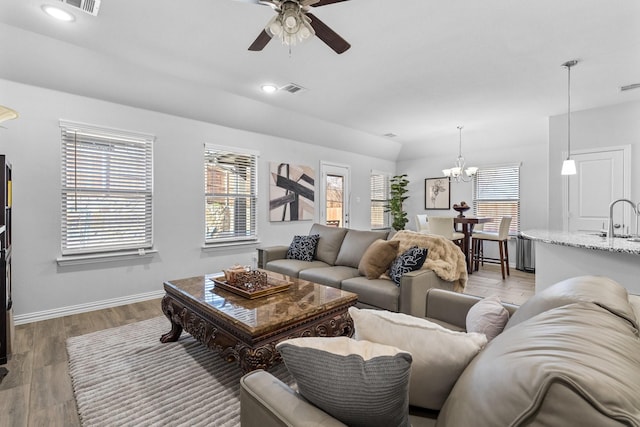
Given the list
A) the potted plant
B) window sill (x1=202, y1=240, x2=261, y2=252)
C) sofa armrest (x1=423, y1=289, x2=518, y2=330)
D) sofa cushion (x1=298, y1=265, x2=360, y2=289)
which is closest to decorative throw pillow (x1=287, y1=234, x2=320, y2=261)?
sofa cushion (x1=298, y1=265, x2=360, y2=289)

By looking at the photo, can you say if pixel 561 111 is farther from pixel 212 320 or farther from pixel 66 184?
pixel 66 184

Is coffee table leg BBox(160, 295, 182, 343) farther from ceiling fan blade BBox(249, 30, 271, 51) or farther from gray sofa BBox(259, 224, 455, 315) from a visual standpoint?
ceiling fan blade BBox(249, 30, 271, 51)

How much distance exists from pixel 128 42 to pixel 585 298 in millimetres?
3737

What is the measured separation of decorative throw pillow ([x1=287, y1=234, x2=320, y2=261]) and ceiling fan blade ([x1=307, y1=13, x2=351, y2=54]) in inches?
94.8

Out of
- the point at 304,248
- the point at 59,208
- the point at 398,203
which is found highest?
the point at 398,203

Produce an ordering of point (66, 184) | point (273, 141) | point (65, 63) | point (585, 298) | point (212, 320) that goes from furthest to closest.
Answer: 1. point (273, 141)
2. point (66, 184)
3. point (65, 63)
4. point (212, 320)
5. point (585, 298)

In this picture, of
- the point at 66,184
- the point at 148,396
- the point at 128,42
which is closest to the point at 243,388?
the point at 148,396

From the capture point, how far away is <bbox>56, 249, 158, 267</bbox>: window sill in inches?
132

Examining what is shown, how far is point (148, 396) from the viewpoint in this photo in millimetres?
1919

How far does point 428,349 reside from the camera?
3.04 feet

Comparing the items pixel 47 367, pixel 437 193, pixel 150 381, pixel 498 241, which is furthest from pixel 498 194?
pixel 47 367

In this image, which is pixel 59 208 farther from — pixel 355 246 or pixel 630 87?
pixel 630 87

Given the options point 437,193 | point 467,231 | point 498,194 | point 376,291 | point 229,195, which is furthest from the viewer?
point 437,193

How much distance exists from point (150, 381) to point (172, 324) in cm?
60
